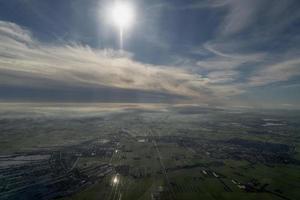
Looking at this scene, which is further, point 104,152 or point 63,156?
point 104,152

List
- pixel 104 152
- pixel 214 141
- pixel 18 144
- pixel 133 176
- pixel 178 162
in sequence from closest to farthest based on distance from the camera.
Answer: pixel 133 176 < pixel 178 162 < pixel 104 152 < pixel 18 144 < pixel 214 141

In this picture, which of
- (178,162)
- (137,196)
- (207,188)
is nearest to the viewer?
(137,196)

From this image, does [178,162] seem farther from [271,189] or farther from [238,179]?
[271,189]

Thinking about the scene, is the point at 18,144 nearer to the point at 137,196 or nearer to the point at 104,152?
the point at 104,152

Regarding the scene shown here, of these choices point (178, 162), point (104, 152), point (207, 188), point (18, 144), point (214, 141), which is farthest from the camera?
point (214, 141)

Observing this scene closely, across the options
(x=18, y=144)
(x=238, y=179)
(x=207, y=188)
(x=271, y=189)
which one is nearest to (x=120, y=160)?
(x=207, y=188)

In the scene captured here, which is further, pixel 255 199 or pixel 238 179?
pixel 238 179

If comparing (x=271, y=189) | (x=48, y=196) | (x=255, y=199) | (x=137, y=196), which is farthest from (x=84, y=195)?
(x=271, y=189)

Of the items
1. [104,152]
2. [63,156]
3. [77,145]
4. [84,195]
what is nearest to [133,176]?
[84,195]

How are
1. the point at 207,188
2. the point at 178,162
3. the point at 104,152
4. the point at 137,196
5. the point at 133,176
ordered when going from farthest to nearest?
1. the point at 104,152
2. the point at 178,162
3. the point at 133,176
4. the point at 207,188
5. the point at 137,196
